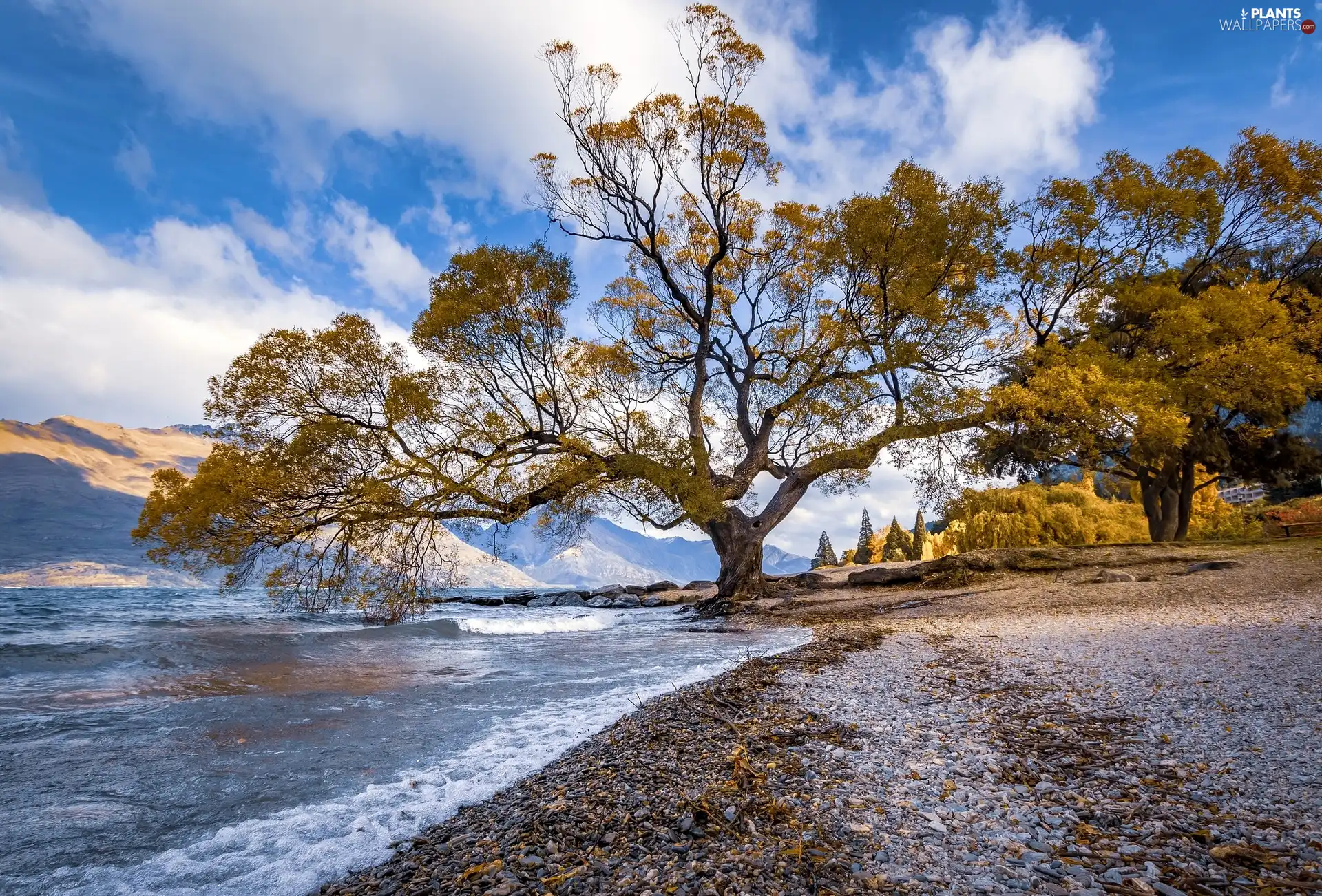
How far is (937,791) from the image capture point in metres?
3.21

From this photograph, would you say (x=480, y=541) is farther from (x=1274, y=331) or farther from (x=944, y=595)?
(x=1274, y=331)

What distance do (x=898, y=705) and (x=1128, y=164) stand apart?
23021 mm

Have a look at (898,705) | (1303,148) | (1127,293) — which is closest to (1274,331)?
(1127,293)

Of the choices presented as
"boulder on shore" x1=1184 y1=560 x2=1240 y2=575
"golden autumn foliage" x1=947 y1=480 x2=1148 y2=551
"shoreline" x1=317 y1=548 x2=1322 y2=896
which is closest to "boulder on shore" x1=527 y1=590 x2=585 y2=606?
"golden autumn foliage" x1=947 y1=480 x2=1148 y2=551

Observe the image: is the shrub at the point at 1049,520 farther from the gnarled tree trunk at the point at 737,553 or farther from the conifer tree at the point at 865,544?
the conifer tree at the point at 865,544

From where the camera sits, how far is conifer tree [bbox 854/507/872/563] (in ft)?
223

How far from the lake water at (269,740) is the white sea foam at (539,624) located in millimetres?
3635

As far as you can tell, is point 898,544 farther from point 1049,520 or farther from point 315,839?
point 315,839

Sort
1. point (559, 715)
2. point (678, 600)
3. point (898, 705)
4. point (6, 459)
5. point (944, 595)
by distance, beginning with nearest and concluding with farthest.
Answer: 1. point (898, 705)
2. point (559, 715)
3. point (944, 595)
4. point (678, 600)
5. point (6, 459)

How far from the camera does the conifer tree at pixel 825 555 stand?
76981mm

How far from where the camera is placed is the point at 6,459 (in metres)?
197

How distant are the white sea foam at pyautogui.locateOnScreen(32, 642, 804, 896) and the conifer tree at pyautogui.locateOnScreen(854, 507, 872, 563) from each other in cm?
6646

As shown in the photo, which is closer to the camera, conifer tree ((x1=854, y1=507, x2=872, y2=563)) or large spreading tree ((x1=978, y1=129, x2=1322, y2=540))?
large spreading tree ((x1=978, y1=129, x2=1322, y2=540))

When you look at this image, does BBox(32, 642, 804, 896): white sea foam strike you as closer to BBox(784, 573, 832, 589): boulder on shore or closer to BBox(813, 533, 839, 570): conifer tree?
BBox(784, 573, 832, 589): boulder on shore
